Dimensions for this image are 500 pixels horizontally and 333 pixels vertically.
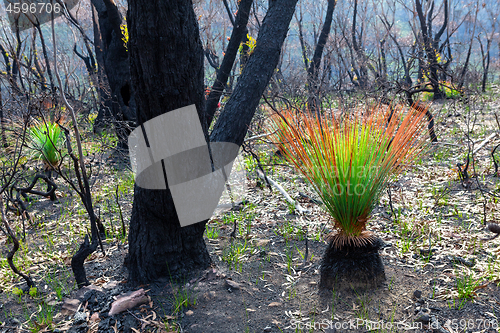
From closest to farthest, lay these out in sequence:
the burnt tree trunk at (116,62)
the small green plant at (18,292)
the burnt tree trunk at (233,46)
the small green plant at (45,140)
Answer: the small green plant at (18,292), the burnt tree trunk at (233,46), the small green plant at (45,140), the burnt tree trunk at (116,62)

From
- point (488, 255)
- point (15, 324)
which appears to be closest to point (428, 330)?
point (488, 255)

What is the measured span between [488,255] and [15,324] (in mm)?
3241

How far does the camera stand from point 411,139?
2074mm

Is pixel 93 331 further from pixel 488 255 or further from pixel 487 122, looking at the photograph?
pixel 487 122

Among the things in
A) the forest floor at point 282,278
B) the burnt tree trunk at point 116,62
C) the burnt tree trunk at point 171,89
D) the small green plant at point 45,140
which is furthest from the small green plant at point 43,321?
the burnt tree trunk at point 116,62

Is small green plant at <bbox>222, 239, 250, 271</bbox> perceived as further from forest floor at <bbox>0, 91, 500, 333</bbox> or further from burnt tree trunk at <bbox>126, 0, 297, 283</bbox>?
burnt tree trunk at <bbox>126, 0, 297, 283</bbox>

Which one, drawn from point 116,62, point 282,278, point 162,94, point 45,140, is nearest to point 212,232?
point 282,278

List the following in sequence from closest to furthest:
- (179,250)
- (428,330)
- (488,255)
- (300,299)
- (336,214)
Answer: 1. (428,330)
2. (336,214)
3. (300,299)
4. (179,250)
5. (488,255)

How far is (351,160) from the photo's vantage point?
1.94 meters

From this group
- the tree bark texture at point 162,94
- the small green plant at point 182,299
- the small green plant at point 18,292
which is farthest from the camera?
the small green plant at point 18,292

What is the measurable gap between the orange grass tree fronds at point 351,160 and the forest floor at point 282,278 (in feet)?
1.45

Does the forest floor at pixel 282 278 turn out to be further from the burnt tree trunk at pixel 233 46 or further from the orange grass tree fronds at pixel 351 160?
the burnt tree trunk at pixel 233 46

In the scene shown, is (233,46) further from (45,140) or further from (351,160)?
(45,140)
